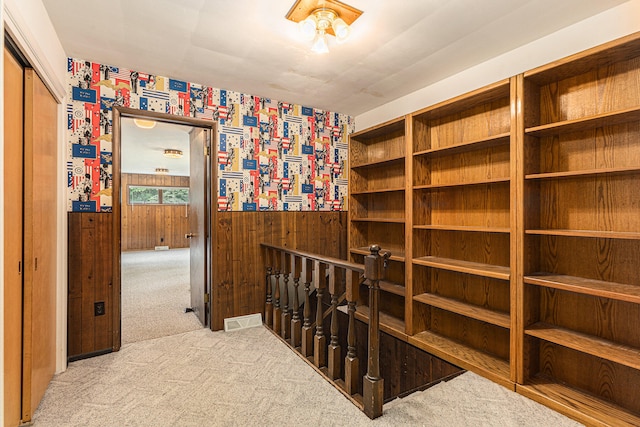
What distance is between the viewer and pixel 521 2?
187 cm

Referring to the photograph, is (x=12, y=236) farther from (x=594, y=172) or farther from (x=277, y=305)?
(x=594, y=172)

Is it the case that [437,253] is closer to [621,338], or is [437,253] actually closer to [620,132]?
[621,338]

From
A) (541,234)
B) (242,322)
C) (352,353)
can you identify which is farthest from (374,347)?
(242,322)

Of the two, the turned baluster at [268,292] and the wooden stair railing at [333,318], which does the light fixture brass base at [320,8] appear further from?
the turned baluster at [268,292]

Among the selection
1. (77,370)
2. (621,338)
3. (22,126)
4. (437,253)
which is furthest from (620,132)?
(77,370)

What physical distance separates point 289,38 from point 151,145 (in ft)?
16.5

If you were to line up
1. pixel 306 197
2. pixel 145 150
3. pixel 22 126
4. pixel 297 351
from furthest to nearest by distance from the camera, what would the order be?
pixel 145 150 < pixel 306 197 < pixel 297 351 < pixel 22 126

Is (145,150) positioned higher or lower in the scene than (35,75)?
higher

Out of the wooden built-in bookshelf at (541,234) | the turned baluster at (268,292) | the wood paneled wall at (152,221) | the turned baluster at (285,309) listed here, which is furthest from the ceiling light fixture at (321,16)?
the wood paneled wall at (152,221)

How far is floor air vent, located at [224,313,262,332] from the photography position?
10.2 ft

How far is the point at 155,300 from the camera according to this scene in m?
4.24

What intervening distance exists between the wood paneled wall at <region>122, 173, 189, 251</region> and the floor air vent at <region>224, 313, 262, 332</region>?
755 centimetres

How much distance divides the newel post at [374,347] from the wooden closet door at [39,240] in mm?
1908

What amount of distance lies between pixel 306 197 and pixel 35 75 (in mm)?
2496
